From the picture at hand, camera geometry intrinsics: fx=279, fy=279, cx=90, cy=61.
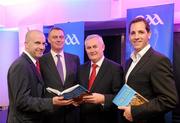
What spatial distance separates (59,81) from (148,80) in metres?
1.01

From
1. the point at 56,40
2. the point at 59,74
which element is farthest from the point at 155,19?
the point at 59,74

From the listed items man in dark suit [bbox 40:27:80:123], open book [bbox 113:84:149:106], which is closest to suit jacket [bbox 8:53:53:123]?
man in dark suit [bbox 40:27:80:123]

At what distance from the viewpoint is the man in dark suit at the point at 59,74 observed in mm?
2709

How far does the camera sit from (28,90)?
2377 millimetres

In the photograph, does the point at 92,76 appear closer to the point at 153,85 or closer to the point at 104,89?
the point at 104,89

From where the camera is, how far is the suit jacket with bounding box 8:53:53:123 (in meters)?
2.35

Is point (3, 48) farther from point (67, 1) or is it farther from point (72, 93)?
point (72, 93)

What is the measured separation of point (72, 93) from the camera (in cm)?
227

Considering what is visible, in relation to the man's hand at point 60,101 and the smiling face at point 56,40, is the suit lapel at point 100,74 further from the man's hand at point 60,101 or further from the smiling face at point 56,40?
the smiling face at point 56,40

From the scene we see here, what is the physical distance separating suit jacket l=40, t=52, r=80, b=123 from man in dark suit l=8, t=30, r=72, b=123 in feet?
0.57

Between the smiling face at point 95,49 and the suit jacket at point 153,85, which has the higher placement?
the smiling face at point 95,49

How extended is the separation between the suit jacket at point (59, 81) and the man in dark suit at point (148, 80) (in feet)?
2.64

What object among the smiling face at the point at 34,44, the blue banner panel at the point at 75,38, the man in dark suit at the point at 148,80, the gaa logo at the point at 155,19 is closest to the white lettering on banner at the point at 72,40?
the blue banner panel at the point at 75,38

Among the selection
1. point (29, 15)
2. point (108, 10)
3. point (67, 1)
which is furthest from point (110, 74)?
point (29, 15)
